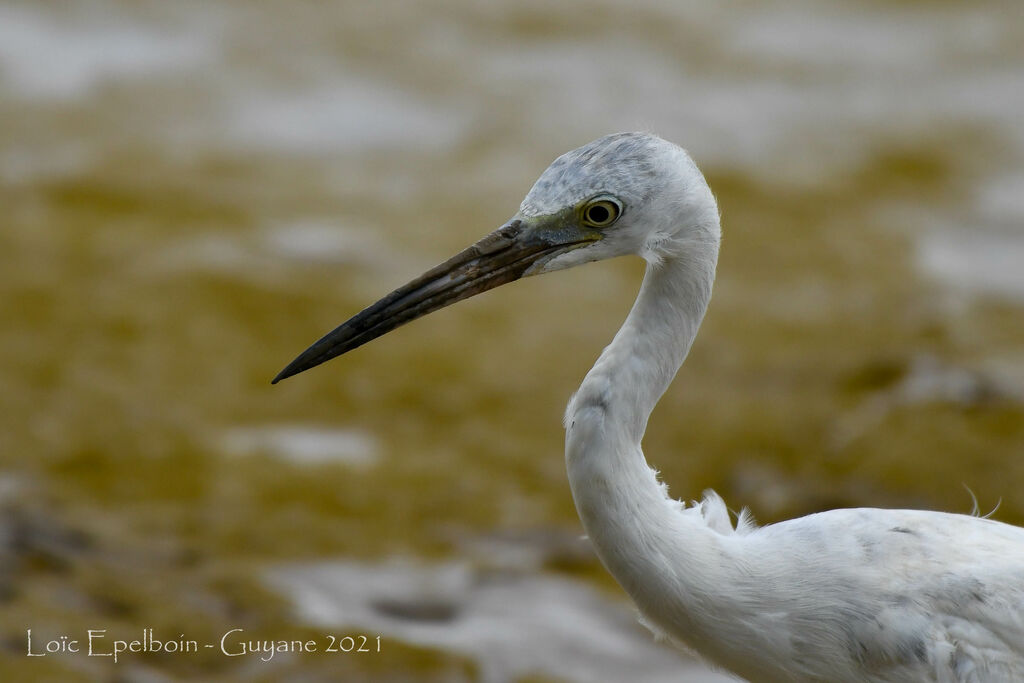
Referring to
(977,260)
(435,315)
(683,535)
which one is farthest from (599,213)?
(977,260)

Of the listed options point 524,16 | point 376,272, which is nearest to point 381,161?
point 376,272

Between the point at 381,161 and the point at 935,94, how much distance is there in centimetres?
452

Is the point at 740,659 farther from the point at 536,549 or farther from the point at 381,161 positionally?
the point at 381,161

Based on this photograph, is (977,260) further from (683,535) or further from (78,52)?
(78,52)

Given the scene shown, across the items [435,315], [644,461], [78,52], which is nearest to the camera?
[644,461]

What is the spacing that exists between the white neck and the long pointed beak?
0.97 ft

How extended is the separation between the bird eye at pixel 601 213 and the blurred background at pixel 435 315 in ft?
9.39

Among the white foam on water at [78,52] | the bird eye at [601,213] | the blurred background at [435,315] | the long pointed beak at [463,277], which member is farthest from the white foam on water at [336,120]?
the bird eye at [601,213]

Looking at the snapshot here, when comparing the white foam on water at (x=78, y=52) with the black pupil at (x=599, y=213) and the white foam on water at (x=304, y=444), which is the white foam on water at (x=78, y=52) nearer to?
the white foam on water at (x=304, y=444)

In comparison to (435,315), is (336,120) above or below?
above

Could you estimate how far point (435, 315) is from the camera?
27.1ft

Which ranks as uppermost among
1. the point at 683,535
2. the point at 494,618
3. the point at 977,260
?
the point at 977,260

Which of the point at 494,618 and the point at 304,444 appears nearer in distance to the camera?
the point at 494,618

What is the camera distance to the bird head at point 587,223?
3510mm
